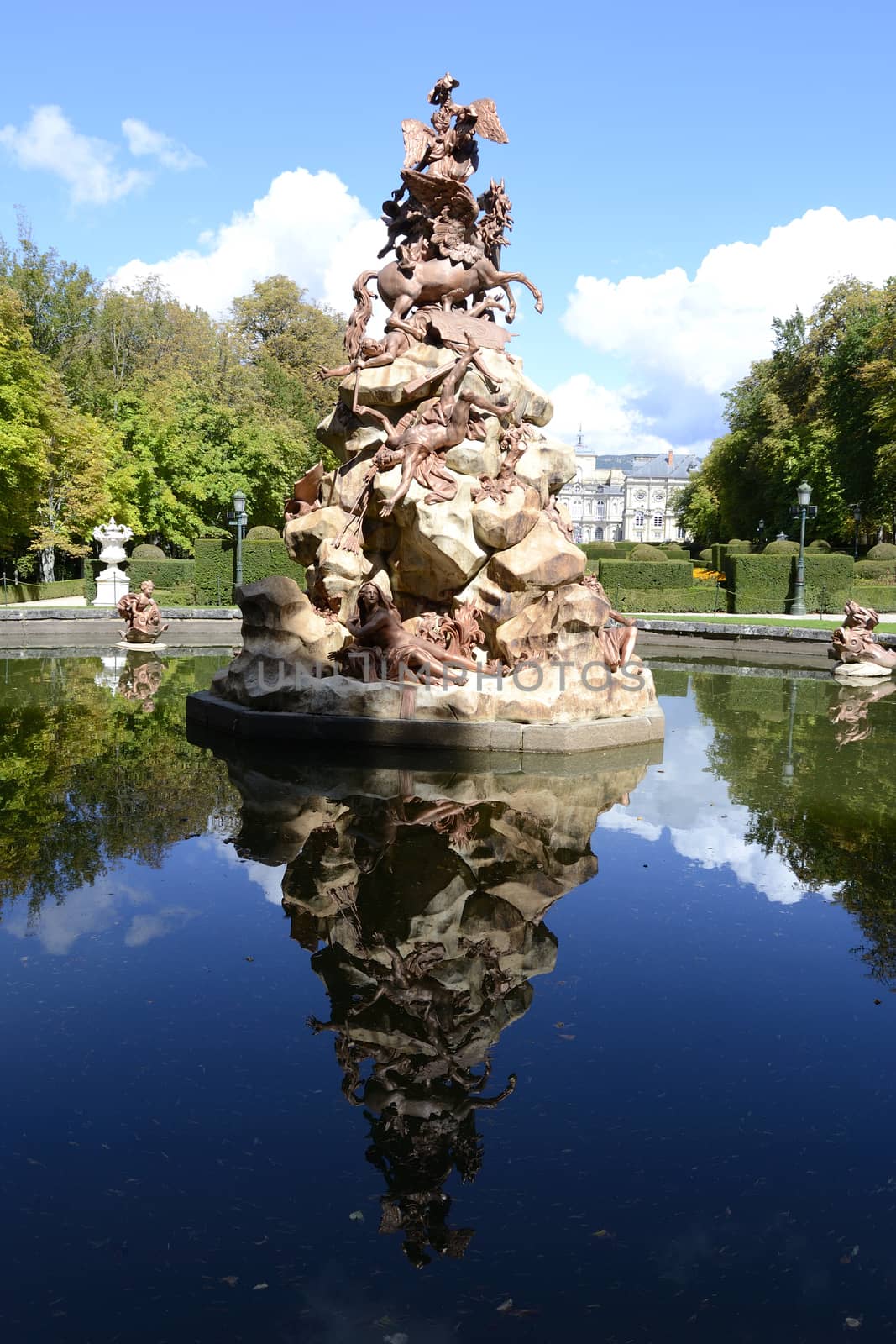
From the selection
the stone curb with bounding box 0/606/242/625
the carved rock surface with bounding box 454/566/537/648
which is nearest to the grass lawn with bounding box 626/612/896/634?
the stone curb with bounding box 0/606/242/625

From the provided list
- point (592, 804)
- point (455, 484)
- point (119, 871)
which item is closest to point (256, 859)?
point (119, 871)

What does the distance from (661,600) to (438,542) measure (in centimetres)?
2434

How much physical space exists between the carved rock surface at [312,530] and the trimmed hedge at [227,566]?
18.9 meters

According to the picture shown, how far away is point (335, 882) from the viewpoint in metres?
7.77

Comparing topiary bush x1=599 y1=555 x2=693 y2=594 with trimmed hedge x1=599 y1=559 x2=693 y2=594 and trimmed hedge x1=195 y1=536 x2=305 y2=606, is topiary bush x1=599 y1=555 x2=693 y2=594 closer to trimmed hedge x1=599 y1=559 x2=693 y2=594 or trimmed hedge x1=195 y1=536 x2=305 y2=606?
trimmed hedge x1=599 y1=559 x2=693 y2=594

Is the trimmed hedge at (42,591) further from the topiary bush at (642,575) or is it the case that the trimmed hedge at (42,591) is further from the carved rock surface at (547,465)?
the carved rock surface at (547,465)

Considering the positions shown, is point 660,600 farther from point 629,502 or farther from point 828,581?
point 629,502

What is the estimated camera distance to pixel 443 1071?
5121mm

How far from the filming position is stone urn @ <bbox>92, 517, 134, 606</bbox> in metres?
37.4

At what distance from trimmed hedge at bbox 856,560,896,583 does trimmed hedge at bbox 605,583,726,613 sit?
642 centimetres

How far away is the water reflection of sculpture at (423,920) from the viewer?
4617 millimetres

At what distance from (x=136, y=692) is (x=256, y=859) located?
1061cm

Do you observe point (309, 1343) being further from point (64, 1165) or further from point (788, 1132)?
point (788, 1132)

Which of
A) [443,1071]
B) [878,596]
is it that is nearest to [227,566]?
[878,596]
